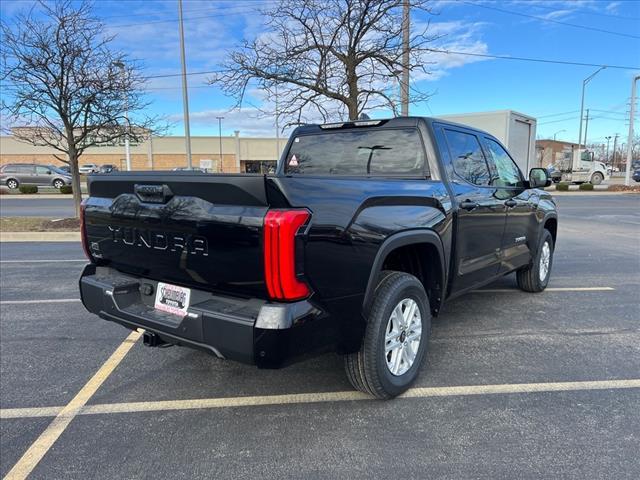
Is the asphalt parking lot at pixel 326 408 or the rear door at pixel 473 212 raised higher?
the rear door at pixel 473 212

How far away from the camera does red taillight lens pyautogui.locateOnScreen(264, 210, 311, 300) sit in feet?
7.45

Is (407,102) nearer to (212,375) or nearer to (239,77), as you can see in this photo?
(239,77)

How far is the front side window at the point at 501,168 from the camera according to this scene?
4664 mm

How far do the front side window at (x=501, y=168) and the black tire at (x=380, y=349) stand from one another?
6.60 ft

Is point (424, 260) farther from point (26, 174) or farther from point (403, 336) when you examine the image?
point (26, 174)

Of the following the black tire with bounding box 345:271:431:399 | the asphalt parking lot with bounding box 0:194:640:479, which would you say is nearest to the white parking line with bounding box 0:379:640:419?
the asphalt parking lot with bounding box 0:194:640:479

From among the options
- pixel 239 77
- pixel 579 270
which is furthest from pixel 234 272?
pixel 239 77

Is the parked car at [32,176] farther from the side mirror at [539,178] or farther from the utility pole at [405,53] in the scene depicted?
the side mirror at [539,178]

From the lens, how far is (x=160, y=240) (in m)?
2.74

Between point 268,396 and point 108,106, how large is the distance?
10775 mm

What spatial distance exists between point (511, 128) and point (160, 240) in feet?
52.3

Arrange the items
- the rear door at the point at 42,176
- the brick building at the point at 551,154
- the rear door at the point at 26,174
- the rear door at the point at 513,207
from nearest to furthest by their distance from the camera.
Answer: the rear door at the point at 513,207 → the rear door at the point at 26,174 → the rear door at the point at 42,176 → the brick building at the point at 551,154

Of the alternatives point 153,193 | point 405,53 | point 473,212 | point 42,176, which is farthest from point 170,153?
point 153,193

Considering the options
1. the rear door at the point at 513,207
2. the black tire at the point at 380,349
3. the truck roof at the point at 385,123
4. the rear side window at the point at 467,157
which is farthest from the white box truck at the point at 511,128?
the black tire at the point at 380,349
